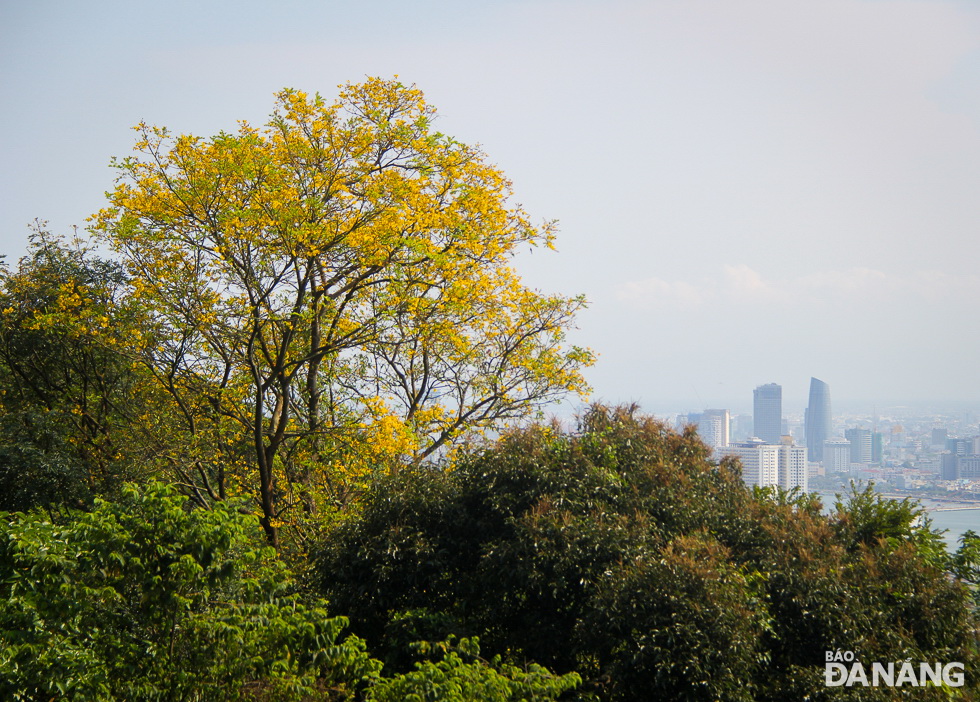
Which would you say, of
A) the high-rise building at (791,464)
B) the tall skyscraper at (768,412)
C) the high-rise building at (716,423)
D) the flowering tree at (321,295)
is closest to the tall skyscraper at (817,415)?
the tall skyscraper at (768,412)

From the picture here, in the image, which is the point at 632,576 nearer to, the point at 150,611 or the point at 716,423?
the point at 150,611

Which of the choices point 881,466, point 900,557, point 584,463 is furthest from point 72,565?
point 881,466

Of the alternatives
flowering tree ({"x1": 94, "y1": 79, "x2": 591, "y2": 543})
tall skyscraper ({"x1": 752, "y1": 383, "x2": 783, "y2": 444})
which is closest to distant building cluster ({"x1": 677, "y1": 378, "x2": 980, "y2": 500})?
tall skyscraper ({"x1": 752, "y1": 383, "x2": 783, "y2": 444})

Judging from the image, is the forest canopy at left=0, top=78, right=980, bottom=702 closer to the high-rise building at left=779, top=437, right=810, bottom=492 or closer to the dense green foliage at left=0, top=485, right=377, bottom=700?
the dense green foliage at left=0, top=485, right=377, bottom=700

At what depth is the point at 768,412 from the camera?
11331 centimetres

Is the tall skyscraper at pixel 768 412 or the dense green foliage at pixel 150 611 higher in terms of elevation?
the tall skyscraper at pixel 768 412

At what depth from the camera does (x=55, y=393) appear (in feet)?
54.0

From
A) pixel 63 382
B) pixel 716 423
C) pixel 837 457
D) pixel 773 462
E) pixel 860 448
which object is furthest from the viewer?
pixel 860 448

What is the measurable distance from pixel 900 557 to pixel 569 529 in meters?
3.71

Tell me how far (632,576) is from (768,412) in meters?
111

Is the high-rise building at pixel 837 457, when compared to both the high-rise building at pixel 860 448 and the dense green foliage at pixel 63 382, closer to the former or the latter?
the high-rise building at pixel 860 448

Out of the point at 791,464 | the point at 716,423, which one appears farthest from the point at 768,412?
the point at 791,464

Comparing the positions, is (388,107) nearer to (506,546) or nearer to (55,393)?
(506,546)

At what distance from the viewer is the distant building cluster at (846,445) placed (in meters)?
63.0
